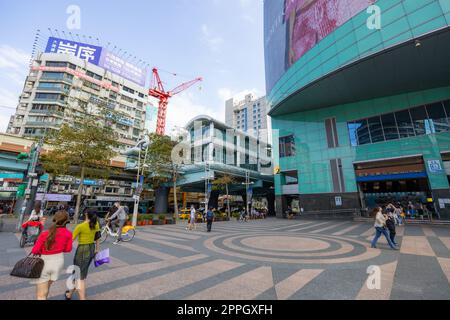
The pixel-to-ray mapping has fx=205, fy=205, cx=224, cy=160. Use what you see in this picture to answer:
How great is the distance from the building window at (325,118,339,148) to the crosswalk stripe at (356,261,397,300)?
2730 centimetres

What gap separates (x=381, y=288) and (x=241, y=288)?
3319 mm

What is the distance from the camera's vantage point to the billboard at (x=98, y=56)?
56812 millimetres

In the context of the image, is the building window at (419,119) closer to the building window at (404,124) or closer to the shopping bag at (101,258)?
the building window at (404,124)

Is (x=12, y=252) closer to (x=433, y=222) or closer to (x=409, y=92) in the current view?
(x=433, y=222)

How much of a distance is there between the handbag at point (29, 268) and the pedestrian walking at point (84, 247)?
685 millimetres

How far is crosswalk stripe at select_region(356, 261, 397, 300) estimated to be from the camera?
14.4ft

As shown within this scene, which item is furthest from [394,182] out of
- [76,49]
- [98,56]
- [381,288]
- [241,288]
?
[76,49]

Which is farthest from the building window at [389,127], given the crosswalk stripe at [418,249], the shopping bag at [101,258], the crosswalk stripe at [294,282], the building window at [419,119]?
the shopping bag at [101,258]

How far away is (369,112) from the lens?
28.4 m

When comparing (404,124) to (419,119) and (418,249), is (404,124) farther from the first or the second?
(418,249)

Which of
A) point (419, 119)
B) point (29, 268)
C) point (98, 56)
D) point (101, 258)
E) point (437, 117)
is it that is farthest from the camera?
Answer: point (98, 56)

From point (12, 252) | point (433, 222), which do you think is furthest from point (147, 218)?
point (433, 222)
